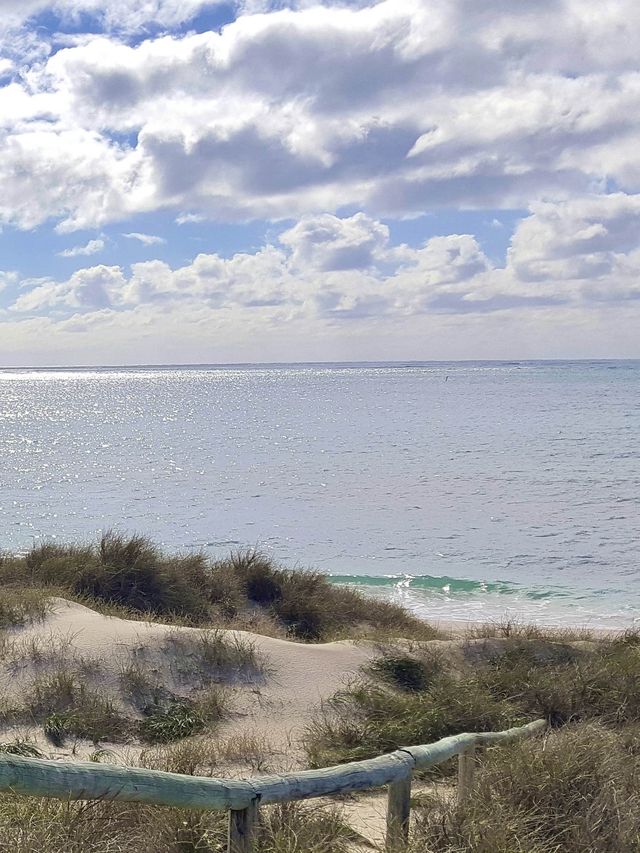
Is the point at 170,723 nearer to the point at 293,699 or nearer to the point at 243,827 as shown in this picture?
the point at 293,699

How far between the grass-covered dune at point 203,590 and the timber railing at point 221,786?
22.6 feet

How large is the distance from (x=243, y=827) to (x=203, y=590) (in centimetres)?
868

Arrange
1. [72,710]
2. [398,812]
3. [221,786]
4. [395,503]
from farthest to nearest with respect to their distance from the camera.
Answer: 1. [395,503]
2. [72,710]
3. [398,812]
4. [221,786]

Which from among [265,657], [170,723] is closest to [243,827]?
[170,723]

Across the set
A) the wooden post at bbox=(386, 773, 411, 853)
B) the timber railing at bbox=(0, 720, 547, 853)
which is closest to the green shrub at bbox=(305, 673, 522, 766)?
the wooden post at bbox=(386, 773, 411, 853)

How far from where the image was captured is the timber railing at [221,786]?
342 centimetres

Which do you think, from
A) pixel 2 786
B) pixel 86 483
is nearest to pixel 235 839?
pixel 2 786

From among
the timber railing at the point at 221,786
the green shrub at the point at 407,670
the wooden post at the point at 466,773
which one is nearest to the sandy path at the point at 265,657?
the green shrub at the point at 407,670

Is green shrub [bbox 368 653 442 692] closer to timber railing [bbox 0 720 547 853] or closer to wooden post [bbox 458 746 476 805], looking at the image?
wooden post [bbox 458 746 476 805]

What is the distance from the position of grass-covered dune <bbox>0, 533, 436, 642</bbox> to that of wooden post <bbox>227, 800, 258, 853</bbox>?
7259 mm

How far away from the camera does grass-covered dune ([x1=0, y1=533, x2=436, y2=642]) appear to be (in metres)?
11.6

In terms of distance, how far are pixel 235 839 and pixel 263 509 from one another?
2392cm

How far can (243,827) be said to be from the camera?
3.78m

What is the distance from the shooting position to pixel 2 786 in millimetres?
3316
